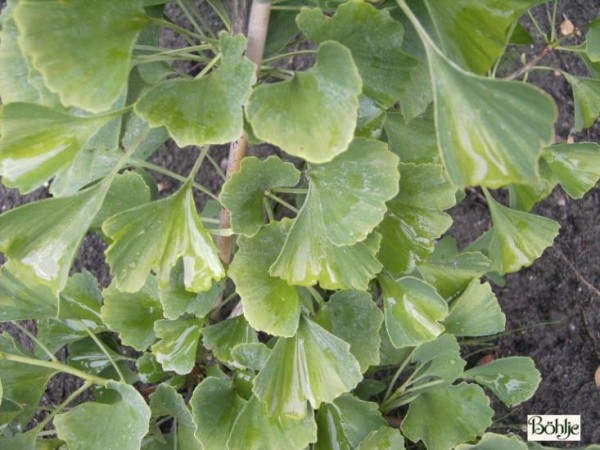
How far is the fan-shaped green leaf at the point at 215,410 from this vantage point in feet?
2.72

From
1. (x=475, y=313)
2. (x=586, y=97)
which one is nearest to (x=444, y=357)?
(x=475, y=313)

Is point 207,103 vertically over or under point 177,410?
over

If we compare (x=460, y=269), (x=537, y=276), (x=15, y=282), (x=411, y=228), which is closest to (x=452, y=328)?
(x=460, y=269)

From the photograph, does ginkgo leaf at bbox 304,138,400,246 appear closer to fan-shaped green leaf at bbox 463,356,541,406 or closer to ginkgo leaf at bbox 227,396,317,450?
ginkgo leaf at bbox 227,396,317,450

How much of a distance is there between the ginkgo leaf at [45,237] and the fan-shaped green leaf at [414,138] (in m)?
0.39

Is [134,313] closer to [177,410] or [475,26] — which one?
[177,410]

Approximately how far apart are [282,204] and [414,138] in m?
0.19

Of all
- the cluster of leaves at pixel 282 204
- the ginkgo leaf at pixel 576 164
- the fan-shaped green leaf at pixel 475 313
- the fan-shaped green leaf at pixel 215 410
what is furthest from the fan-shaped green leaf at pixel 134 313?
the ginkgo leaf at pixel 576 164

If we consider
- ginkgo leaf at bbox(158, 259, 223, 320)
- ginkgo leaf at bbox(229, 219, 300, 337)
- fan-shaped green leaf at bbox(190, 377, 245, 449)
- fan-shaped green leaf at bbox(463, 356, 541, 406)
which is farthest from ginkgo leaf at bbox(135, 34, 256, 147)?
fan-shaped green leaf at bbox(463, 356, 541, 406)

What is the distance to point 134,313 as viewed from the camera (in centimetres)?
90

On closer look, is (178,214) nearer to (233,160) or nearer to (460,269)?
(233,160)

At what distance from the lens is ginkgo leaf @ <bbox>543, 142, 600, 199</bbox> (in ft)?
2.82

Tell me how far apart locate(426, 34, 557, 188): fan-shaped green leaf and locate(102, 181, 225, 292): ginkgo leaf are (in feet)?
0.89

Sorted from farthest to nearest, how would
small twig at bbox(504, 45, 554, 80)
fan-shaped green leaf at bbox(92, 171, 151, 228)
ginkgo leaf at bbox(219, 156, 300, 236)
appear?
1. small twig at bbox(504, 45, 554, 80)
2. fan-shaped green leaf at bbox(92, 171, 151, 228)
3. ginkgo leaf at bbox(219, 156, 300, 236)
